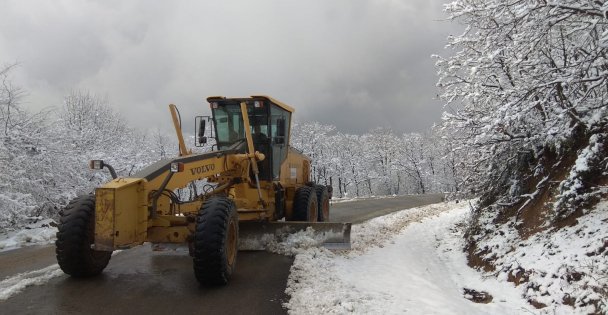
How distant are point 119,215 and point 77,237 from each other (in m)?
0.81

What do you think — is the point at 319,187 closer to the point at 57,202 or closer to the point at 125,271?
the point at 125,271

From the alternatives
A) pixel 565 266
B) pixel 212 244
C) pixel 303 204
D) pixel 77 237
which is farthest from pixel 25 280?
pixel 565 266

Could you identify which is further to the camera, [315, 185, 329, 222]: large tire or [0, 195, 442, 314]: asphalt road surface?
[315, 185, 329, 222]: large tire

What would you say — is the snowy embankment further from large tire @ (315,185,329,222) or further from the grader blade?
large tire @ (315,185,329,222)

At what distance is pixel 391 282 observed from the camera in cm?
731


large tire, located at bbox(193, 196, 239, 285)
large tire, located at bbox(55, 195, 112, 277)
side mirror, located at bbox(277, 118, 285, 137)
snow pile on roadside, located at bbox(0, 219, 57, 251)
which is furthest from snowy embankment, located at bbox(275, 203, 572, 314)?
snow pile on roadside, located at bbox(0, 219, 57, 251)

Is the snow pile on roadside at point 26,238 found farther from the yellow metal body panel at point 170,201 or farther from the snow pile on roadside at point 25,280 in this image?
the yellow metal body panel at point 170,201

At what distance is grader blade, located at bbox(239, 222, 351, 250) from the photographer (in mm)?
8945

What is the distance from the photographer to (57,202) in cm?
1694

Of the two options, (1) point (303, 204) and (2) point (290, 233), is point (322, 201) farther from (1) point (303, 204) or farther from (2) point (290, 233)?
(2) point (290, 233)

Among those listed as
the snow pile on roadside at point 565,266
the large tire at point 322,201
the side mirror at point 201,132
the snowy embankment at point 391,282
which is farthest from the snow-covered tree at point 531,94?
the side mirror at point 201,132

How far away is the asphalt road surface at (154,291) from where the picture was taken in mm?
5445

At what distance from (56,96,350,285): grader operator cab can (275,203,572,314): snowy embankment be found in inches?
33.9

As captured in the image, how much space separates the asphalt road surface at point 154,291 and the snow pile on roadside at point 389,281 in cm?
38
